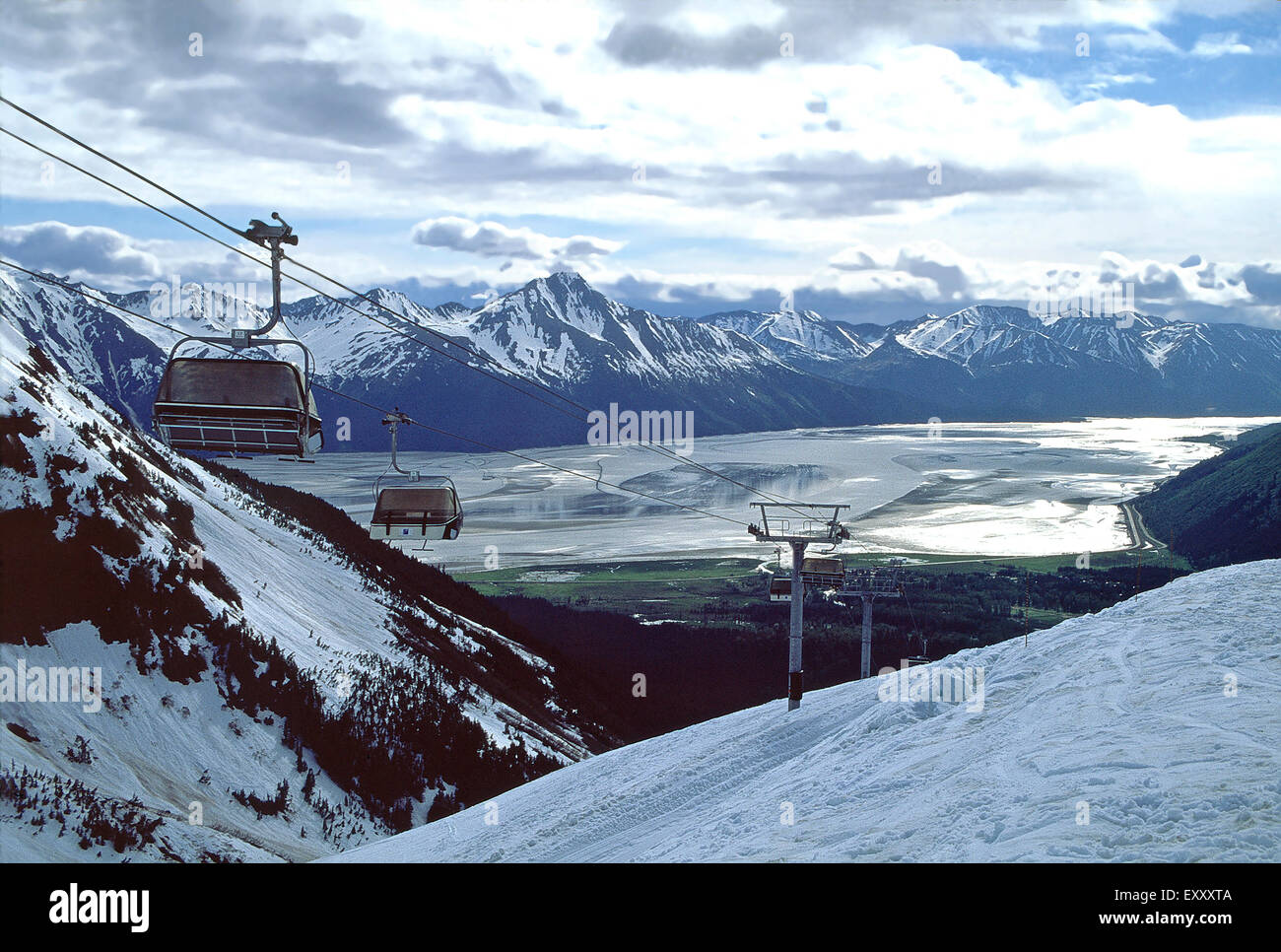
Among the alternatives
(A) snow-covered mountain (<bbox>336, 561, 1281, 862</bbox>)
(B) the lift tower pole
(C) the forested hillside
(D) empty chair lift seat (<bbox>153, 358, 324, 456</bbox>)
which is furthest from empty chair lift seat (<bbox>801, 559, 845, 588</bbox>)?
(C) the forested hillside

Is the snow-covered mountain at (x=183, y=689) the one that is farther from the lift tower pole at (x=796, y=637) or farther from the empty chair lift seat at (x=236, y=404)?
the lift tower pole at (x=796, y=637)

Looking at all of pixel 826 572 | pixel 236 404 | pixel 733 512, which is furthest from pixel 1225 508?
pixel 236 404

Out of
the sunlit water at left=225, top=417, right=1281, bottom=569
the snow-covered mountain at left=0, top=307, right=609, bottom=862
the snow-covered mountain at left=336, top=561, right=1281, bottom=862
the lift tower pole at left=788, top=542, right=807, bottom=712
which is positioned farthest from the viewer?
the sunlit water at left=225, top=417, right=1281, bottom=569

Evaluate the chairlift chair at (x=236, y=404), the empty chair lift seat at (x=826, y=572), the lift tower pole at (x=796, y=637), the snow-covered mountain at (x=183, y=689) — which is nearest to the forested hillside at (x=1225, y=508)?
the empty chair lift seat at (x=826, y=572)

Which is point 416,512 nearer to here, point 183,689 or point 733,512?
A: point 183,689

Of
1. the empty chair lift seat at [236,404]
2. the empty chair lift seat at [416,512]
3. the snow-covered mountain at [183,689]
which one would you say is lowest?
the snow-covered mountain at [183,689]

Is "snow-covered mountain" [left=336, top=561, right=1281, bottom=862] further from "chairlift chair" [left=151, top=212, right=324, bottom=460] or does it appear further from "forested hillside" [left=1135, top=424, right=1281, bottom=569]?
"forested hillside" [left=1135, top=424, right=1281, bottom=569]
